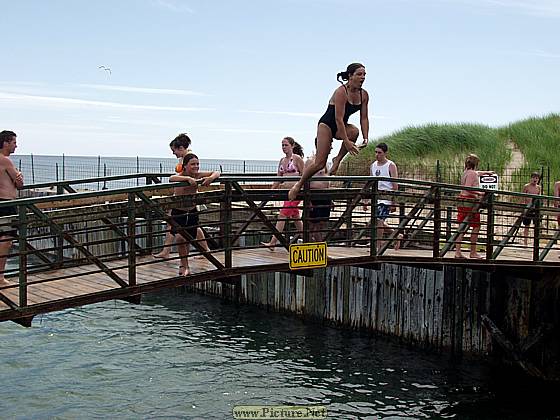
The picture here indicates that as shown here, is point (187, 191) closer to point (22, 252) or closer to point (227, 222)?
point (227, 222)

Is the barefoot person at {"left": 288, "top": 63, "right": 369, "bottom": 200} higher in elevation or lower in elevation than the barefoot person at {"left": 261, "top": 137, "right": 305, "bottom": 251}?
higher

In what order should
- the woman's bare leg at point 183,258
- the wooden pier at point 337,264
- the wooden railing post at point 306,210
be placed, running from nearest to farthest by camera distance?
the wooden pier at point 337,264, the woman's bare leg at point 183,258, the wooden railing post at point 306,210

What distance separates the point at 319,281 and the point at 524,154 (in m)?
18.6

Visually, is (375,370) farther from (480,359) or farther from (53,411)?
(53,411)

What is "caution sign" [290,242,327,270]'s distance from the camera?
1049cm

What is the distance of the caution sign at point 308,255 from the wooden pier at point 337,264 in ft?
0.65

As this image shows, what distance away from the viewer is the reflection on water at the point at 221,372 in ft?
46.1

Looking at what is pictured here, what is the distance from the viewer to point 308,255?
10633mm

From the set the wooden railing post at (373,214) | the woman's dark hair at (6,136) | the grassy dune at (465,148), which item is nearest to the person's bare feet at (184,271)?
the woman's dark hair at (6,136)

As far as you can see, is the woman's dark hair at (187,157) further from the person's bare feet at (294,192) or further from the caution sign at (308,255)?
the caution sign at (308,255)

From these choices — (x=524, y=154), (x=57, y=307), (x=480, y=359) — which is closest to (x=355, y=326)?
(x=480, y=359)

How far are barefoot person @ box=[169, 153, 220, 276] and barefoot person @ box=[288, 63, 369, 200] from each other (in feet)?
4.75

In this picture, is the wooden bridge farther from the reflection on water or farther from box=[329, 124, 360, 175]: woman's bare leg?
the reflection on water

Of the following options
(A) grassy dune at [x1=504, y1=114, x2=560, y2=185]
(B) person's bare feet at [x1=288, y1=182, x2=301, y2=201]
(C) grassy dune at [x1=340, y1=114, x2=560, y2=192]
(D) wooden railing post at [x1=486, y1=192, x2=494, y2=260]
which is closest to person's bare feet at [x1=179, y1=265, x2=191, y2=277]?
(B) person's bare feet at [x1=288, y1=182, x2=301, y2=201]
